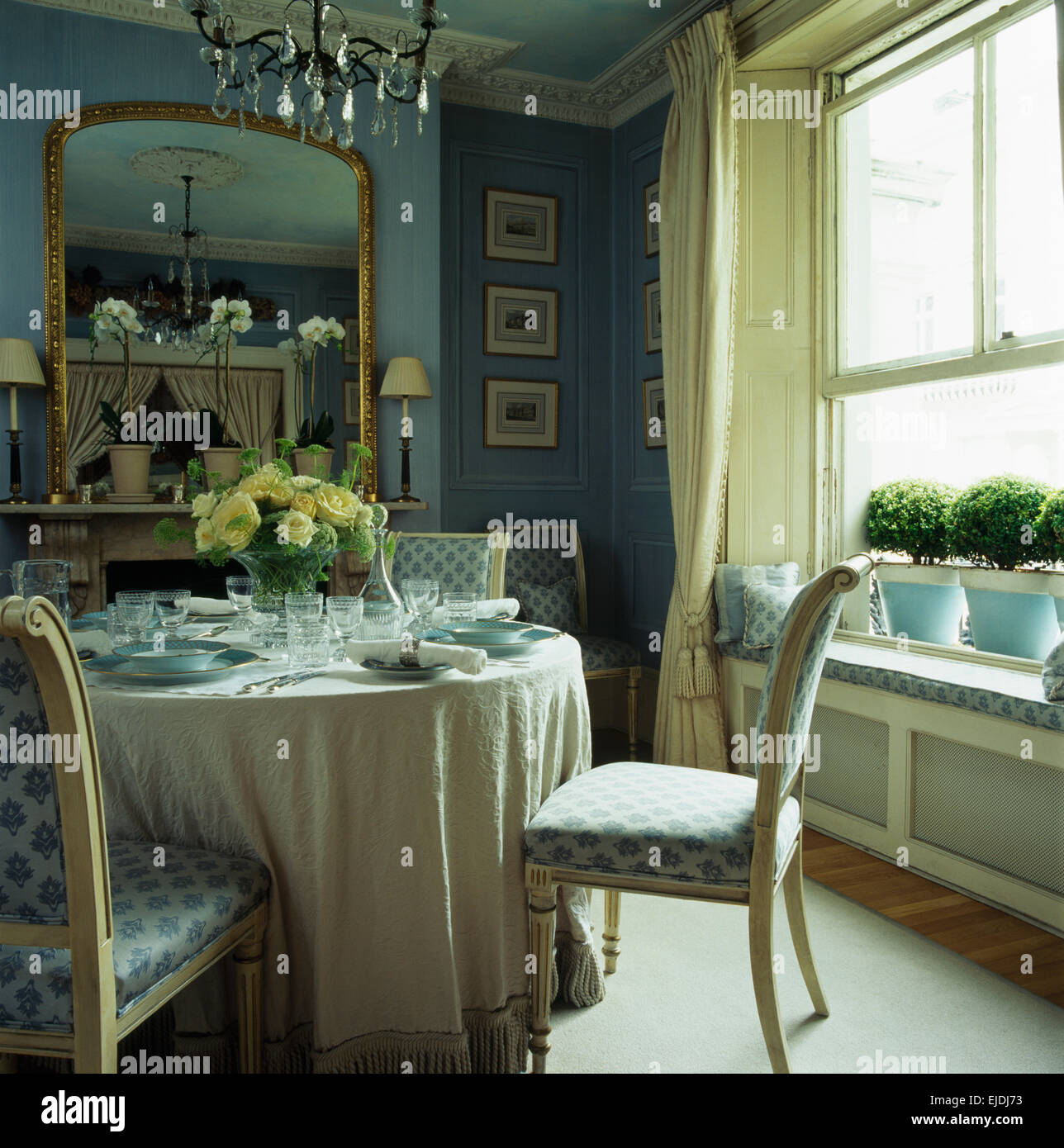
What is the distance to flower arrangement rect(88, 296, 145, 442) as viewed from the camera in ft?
12.5

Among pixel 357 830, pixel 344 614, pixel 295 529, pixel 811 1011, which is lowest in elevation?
pixel 811 1011

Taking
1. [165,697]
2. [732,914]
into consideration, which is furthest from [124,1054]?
[732,914]

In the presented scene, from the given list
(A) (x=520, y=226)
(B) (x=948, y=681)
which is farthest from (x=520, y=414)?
(B) (x=948, y=681)

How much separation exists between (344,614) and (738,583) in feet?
7.22

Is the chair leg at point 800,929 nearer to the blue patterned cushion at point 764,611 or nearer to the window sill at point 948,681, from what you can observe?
the window sill at point 948,681

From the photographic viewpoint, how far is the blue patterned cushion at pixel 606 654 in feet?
13.7

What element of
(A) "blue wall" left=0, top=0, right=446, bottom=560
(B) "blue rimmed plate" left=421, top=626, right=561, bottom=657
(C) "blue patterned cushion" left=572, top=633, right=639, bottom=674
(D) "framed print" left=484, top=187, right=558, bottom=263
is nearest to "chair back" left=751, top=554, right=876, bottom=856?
(B) "blue rimmed plate" left=421, top=626, right=561, bottom=657

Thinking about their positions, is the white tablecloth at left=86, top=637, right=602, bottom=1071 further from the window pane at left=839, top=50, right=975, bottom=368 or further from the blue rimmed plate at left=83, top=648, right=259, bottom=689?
the window pane at left=839, top=50, right=975, bottom=368

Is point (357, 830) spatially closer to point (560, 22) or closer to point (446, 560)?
point (446, 560)

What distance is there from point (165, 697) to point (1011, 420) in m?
2.85

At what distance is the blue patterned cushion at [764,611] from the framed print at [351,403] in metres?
1.88

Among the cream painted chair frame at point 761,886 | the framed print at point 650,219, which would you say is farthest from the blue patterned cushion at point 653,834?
the framed print at point 650,219

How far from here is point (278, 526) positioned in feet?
6.45

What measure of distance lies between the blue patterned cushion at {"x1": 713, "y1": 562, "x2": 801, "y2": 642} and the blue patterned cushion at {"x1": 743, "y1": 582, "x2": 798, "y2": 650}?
64 millimetres
